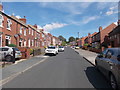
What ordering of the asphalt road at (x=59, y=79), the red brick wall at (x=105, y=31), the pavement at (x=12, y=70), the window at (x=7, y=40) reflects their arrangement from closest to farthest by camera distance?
the asphalt road at (x=59, y=79), the pavement at (x=12, y=70), the window at (x=7, y=40), the red brick wall at (x=105, y=31)

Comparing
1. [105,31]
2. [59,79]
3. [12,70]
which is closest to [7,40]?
[12,70]

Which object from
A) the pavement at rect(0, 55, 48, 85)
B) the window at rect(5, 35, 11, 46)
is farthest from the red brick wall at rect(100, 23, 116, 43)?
the pavement at rect(0, 55, 48, 85)

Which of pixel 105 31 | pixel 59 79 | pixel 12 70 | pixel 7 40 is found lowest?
pixel 59 79

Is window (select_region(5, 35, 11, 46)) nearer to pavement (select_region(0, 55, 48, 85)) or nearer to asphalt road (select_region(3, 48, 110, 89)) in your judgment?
pavement (select_region(0, 55, 48, 85))

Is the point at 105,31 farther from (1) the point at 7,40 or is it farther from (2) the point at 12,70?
(2) the point at 12,70

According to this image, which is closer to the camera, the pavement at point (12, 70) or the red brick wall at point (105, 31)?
the pavement at point (12, 70)

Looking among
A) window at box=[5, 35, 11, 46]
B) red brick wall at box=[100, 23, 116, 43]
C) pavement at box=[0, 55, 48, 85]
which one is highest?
red brick wall at box=[100, 23, 116, 43]

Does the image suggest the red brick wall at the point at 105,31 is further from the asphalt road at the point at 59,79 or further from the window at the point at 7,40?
the asphalt road at the point at 59,79

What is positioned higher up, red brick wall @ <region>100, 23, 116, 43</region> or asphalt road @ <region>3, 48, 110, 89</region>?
red brick wall @ <region>100, 23, 116, 43</region>

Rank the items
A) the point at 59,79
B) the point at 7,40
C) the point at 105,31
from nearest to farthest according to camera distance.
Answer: the point at 59,79
the point at 7,40
the point at 105,31

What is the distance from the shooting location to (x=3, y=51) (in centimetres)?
1109

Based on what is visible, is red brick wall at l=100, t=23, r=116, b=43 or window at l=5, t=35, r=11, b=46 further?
red brick wall at l=100, t=23, r=116, b=43

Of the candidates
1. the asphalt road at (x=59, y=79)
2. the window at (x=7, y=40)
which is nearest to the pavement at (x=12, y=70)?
the asphalt road at (x=59, y=79)

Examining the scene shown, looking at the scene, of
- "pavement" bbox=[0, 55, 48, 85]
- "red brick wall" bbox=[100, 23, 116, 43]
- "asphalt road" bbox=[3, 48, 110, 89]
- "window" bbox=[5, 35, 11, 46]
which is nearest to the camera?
"asphalt road" bbox=[3, 48, 110, 89]
